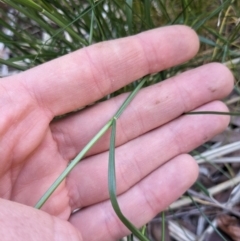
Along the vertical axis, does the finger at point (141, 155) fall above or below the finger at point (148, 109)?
below

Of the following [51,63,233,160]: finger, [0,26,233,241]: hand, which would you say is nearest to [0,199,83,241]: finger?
[0,26,233,241]: hand

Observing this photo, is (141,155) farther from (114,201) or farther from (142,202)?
(114,201)

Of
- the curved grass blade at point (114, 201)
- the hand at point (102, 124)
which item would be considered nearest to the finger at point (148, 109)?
the hand at point (102, 124)

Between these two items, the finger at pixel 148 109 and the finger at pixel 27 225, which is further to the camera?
the finger at pixel 148 109

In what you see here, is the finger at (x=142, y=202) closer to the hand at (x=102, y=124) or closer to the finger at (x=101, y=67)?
the hand at (x=102, y=124)

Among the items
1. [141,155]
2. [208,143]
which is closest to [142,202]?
[141,155]
